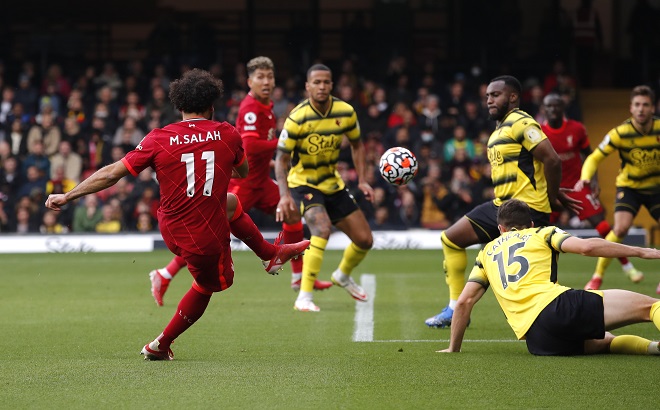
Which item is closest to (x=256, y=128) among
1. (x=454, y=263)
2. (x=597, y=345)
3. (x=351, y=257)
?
(x=351, y=257)

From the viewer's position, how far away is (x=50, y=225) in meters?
20.2

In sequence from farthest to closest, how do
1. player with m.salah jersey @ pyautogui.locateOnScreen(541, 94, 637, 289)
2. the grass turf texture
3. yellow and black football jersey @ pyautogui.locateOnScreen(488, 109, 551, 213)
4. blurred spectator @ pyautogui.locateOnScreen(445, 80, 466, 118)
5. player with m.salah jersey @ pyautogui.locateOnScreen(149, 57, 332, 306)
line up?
blurred spectator @ pyautogui.locateOnScreen(445, 80, 466, 118) < player with m.salah jersey @ pyautogui.locateOnScreen(541, 94, 637, 289) < player with m.salah jersey @ pyautogui.locateOnScreen(149, 57, 332, 306) < yellow and black football jersey @ pyautogui.locateOnScreen(488, 109, 551, 213) < the grass turf texture

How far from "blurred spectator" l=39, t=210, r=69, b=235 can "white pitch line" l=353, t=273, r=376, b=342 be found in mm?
8427

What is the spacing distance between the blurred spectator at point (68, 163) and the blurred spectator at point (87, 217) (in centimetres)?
134

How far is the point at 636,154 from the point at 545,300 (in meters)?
5.42

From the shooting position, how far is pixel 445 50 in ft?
83.0

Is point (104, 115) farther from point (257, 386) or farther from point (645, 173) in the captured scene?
point (257, 386)

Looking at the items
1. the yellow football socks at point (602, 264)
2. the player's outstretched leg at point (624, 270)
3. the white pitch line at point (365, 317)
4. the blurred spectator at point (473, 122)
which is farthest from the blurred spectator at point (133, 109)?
the yellow football socks at point (602, 264)

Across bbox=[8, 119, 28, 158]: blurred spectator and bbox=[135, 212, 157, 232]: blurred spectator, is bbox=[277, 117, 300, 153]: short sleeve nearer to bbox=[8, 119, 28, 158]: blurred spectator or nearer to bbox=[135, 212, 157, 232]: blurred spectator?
bbox=[135, 212, 157, 232]: blurred spectator

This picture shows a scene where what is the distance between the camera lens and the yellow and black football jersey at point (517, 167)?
873 centimetres

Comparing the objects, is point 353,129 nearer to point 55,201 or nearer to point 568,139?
point 568,139

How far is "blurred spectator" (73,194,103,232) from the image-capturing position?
2011 centimetres

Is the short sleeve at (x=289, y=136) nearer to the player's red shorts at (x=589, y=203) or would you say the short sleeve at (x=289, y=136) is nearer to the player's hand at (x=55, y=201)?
the player's hand at (x=55, y=201)

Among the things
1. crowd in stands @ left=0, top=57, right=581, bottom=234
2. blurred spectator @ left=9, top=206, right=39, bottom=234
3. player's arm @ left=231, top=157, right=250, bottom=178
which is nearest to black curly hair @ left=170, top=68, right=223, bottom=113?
player's arm @ left=231, top=157, right=250, bottom=178
